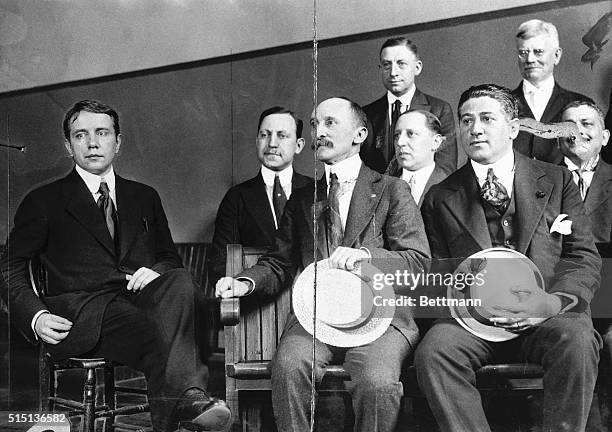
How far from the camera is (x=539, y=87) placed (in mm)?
4055

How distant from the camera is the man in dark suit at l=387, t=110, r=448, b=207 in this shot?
410 cm

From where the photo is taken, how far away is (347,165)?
13.7ft

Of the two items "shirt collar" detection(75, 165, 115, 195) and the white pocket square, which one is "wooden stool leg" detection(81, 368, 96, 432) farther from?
the white pocket square

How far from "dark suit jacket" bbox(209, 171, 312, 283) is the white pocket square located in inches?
52.3

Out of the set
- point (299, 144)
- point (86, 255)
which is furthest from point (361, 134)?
point (86, 255)

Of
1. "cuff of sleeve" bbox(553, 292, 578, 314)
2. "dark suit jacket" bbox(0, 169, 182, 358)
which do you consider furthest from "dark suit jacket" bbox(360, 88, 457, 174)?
"dark suit jacket" bbox(0, 169, 182, 358)

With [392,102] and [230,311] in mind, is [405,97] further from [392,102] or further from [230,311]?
[230,311]

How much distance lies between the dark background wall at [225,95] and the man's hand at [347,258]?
48 cm

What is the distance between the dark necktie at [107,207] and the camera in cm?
431

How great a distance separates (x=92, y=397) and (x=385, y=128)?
6.94ft

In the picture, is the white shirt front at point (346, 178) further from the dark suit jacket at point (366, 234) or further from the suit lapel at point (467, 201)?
the suit lapel at point (467, 201)

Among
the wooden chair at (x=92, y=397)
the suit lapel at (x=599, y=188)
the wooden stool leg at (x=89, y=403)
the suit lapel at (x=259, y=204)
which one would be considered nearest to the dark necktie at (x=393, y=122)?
the suit lapel at (x=259, y=204)

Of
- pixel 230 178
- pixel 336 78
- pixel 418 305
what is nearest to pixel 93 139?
pixel 230 178

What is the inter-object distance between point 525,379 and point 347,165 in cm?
143
